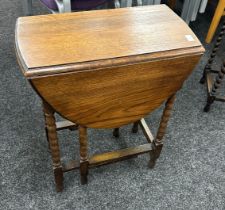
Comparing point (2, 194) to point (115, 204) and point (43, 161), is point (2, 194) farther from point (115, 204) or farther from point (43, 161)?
point (115, 204)

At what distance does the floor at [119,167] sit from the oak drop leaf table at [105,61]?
0.31 m

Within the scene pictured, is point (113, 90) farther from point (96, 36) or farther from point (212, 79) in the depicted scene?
point (212, 79)

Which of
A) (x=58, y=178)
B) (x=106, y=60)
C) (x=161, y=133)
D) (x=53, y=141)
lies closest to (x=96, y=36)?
(x=106, y=60)

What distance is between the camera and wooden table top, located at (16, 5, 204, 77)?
0.78 meters

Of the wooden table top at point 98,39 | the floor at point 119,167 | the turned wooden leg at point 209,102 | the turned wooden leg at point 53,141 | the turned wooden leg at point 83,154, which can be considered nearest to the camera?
the wooden table top at point 98,39

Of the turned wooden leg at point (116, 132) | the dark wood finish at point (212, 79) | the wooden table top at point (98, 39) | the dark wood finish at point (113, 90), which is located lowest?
the turned wooden leg at point (116, 132)

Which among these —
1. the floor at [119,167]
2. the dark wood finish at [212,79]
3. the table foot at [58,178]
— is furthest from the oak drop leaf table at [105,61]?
the dark wood finish at [212,79]

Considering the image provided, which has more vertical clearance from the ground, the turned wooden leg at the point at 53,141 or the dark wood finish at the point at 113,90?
the dark wood finish at the point at 113,90

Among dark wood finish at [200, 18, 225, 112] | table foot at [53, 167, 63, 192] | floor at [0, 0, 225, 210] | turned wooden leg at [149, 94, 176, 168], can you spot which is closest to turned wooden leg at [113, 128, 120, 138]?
floor at [0, 0, 225, 210]

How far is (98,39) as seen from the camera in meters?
0.88

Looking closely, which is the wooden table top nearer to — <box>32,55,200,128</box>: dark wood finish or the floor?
<box>32,55,200,128</box>: dark wood finish

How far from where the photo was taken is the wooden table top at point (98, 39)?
78cm

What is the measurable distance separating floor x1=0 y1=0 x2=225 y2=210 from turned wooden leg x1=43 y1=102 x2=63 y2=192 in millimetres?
113

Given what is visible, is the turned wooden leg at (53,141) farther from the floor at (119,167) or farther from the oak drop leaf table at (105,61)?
the floor at (119,167)
